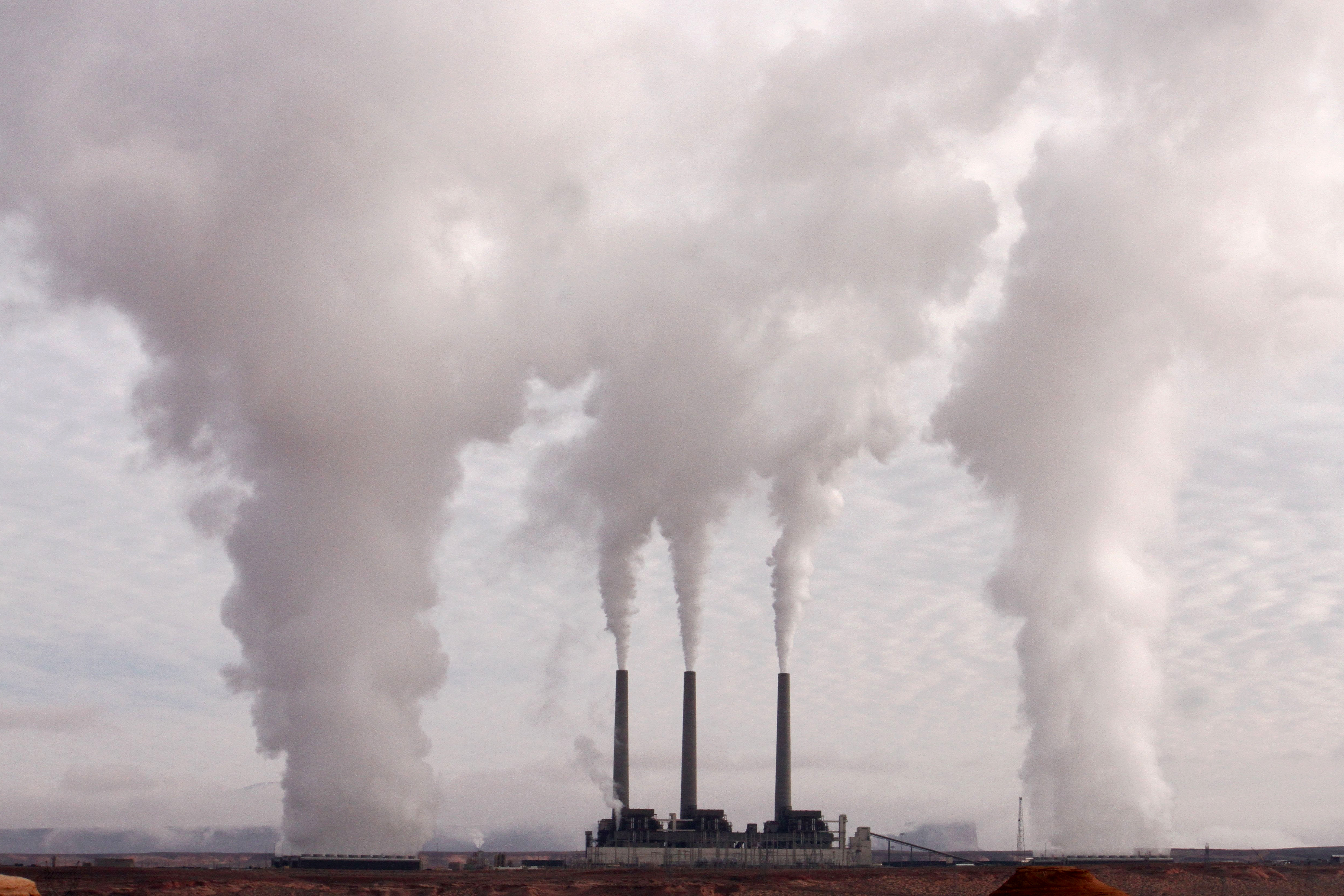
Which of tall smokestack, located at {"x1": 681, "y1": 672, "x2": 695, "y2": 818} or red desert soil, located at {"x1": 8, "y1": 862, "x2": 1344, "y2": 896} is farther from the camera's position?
tall smokestack, located at {"x1": 681, "y1": 672, "x2": 695, "y2": 818}

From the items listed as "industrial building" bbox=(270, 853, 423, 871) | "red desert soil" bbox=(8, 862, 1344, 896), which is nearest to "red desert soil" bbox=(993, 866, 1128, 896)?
"red desert soil" bbox=(8, 862, 1344, 896)

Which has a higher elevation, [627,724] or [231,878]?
[627,724]

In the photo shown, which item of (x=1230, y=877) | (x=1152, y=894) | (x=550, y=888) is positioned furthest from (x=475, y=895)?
(x=1230, y=877)

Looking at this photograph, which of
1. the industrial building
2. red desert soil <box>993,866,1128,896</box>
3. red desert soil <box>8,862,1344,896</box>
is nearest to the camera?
red desert soil <box>993,866,1128,896</box>

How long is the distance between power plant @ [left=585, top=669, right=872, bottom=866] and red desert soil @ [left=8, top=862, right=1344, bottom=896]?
12.2 m

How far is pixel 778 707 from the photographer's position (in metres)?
161

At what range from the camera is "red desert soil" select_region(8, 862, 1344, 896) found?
102562 mm

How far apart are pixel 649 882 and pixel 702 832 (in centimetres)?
5245

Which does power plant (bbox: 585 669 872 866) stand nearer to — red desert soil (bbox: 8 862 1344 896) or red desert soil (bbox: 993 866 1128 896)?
red desert soil (bbox: 8 862 1344 896)

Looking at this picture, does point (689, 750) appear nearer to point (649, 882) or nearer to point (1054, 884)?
point (649, 882)

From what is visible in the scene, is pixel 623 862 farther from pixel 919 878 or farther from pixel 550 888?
pixel 550 888

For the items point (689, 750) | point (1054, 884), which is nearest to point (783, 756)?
point (689, 750)

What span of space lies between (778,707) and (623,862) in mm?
26034

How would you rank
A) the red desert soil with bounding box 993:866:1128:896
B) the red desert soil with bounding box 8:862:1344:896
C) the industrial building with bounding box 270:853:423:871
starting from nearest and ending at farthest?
the red desert soil with bounding box 993:866:1128:896 < the red desert soil with bounding box 8:862:1344:896 < the industrial building with bounding box 270:853:423:871
